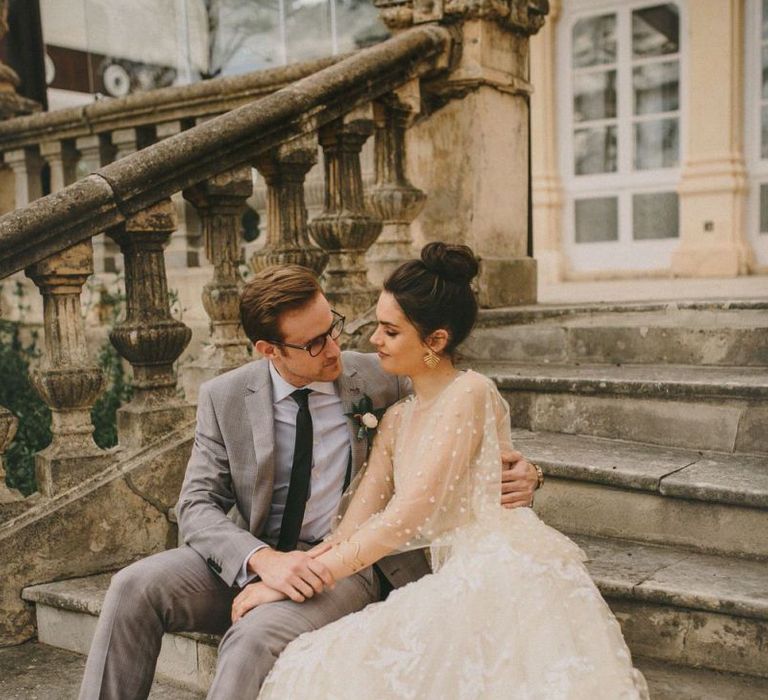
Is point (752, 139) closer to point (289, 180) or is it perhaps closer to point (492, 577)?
point (289, 180)

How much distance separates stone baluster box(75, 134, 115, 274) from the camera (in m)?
5.82

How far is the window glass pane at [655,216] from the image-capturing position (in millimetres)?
9711

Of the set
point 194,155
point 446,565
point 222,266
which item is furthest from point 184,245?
point 446,565

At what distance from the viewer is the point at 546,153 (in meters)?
10.3

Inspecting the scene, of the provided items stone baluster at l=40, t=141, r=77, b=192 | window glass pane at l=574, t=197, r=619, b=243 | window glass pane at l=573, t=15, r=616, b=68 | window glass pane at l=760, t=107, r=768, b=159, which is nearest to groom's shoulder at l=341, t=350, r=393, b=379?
stone baluster at l=40, t=141, r=77, b=192

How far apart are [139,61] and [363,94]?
4.82m

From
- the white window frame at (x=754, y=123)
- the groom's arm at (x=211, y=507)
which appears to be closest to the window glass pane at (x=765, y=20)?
the white window frame at (x=754, y=123)

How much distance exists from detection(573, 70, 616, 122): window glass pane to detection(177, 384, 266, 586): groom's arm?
26.1ft

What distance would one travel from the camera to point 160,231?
3.60 metres

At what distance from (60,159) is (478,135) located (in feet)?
8.88

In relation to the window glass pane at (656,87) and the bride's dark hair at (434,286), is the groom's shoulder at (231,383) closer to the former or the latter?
the bride's dark hair at (434,286)

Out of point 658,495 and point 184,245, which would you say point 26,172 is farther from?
point 658,495

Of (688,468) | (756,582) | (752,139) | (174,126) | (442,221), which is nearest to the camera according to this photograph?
(756,582)

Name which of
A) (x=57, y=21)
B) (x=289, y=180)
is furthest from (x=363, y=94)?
(x=57, y=21)
